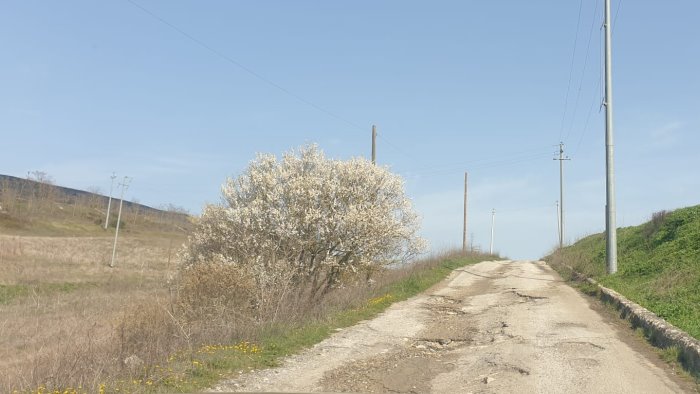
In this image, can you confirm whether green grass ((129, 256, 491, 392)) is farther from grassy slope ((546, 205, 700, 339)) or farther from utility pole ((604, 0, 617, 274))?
utility pole ((604, 0, 617, 274))

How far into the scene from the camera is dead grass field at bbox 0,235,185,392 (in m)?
9.30

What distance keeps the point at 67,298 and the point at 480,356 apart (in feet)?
109

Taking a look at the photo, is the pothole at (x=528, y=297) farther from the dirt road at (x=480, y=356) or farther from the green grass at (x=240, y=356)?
the green grass at (x=240, y=356)

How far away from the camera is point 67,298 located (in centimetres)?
3609

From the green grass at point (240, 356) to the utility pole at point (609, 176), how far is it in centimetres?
867

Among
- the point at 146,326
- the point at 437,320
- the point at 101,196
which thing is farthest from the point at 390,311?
the point at 101,196

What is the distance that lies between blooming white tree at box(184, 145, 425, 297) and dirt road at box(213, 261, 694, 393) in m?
4.23

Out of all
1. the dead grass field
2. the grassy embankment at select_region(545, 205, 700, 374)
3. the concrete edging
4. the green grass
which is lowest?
the dead grass field

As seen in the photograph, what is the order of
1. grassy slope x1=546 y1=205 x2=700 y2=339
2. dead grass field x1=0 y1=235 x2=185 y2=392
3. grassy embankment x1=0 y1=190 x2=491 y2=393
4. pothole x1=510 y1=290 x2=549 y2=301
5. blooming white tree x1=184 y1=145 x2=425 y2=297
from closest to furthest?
1. grassy embankment x1=0 y1=190 x2=491 y2=393
2. dead grass field x1=0 y1=235 x2=185 y2=392
3. grassy slope x1=546 y1=205 x2=700 y2=339
4. pothole x1=510 y1=290 x2=549 y2=301
5. blooming white tree x1=184 y1=145 x2=425 y2=297

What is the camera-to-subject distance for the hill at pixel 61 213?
80.8m

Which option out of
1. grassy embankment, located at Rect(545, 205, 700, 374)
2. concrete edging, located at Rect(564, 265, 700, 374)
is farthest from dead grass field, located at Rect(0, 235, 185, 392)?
grassy embankment, located at Rect(545, 205, 700, 374)

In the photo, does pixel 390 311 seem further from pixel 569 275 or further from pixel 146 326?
pixel 569 275

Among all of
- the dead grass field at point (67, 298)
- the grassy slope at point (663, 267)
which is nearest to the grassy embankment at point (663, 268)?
the grassy slope at point (663, 267)

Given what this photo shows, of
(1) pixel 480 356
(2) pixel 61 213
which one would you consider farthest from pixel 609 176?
(2) pixel 61 213
